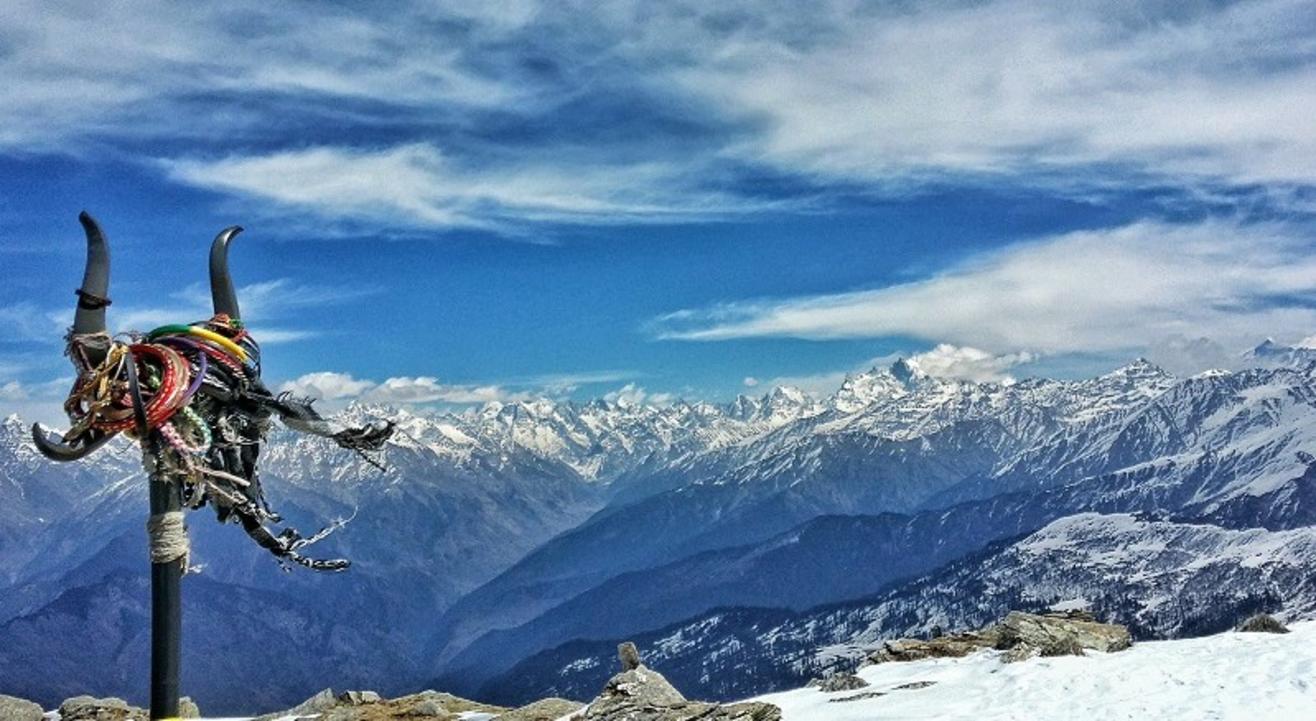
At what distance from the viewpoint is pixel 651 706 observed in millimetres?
24000

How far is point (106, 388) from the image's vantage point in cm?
1080

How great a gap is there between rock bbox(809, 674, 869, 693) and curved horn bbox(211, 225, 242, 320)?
22.1 m

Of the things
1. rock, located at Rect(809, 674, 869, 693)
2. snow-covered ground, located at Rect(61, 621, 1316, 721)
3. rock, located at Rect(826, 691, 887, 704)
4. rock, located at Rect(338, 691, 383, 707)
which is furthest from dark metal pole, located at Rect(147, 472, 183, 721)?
rock, located at Rect(338, 691, 383, 707)

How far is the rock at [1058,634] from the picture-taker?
3042cm

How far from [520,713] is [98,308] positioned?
21.6m

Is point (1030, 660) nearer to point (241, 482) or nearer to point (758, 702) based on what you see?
point (758, 702)

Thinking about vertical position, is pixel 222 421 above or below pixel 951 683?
above

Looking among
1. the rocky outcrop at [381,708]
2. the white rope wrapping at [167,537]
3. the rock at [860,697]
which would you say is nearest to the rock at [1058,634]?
the rock at [860,697]

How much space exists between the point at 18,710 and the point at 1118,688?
32.6 meters

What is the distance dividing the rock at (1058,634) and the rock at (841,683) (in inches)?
214

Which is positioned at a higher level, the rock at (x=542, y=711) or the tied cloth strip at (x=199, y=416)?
the tied cloth strip at (x=199, y=416)

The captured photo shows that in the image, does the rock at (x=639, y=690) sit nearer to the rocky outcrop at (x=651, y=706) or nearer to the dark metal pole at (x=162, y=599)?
the rocky outcrop at (x=651, y=706)

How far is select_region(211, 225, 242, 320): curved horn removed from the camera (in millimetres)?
12430

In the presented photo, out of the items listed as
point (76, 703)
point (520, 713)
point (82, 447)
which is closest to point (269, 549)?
point (82, 447)
